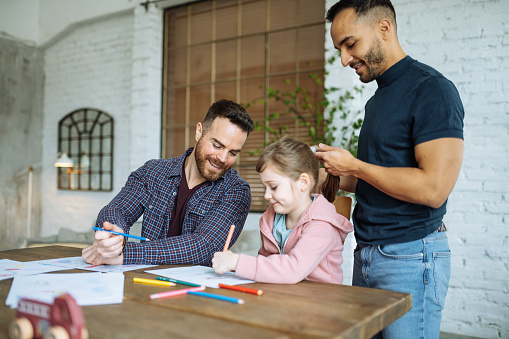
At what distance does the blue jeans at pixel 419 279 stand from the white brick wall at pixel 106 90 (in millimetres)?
3780

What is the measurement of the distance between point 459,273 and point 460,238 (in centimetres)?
25

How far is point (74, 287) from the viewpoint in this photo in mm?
1177

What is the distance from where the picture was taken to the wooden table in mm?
850

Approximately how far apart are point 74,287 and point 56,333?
48 cm

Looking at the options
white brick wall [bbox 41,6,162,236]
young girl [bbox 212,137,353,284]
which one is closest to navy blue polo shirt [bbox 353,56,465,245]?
young girl [bbox 212,137,353,284]

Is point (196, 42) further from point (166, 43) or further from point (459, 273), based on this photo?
point (459, 273)

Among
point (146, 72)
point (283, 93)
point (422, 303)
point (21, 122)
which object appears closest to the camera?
point (422, 303)

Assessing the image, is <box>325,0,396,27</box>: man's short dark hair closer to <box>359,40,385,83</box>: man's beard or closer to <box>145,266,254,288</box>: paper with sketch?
<box>359,40,385,83</box>: man's beard

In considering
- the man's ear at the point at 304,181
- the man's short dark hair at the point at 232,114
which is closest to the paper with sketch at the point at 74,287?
the man's ear at the point at 304,181

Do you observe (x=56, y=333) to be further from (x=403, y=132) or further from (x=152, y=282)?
(x=403, y=132)

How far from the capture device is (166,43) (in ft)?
16.6

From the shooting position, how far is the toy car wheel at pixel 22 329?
0.78m

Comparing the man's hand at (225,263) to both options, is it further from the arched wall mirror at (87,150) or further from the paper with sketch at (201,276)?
the arched wall mirror at (87,150)

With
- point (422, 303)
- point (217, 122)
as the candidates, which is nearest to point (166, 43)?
point (217, 122)
